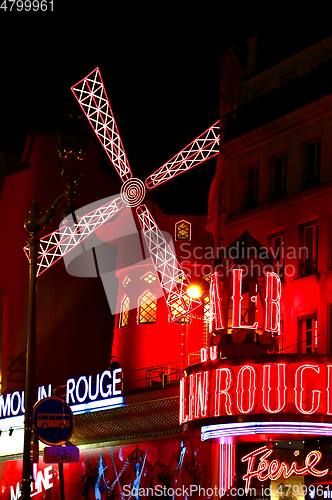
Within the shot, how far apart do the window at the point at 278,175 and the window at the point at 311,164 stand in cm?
52

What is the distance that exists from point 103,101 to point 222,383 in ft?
29.0

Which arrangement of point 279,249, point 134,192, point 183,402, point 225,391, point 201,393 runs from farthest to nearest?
point 134,192
point 279,249
point 183,402
point 201,393
point 225,391

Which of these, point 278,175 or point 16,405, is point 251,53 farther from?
point 16,405

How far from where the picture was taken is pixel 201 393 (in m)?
13.9

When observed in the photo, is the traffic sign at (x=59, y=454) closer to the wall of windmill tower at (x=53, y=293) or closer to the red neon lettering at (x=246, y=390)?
the red neon lettering at (x=246, y=390)

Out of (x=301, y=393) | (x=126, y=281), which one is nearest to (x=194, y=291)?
(x=301, y=393)

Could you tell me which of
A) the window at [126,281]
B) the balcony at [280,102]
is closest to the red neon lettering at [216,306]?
the balcony at [280,102]

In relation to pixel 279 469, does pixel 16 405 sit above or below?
above

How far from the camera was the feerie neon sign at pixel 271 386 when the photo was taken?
12.8m

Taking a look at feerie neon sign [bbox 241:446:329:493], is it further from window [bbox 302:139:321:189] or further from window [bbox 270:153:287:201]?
window [bbox 270:153:287:201]

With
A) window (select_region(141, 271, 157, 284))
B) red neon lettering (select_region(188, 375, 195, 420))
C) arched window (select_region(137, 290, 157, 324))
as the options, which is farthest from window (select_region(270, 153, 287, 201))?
arched window (select_region(137, 290, 157, 324))

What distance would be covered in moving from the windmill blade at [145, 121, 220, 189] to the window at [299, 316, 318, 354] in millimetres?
4704

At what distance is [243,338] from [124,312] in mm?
8517

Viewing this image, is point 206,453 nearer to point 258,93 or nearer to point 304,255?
point 304,255
